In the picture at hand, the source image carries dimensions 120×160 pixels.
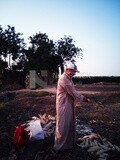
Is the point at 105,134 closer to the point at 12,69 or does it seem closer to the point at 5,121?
the point at 5,121

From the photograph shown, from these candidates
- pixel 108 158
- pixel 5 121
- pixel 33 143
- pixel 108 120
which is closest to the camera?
pixel 108 158

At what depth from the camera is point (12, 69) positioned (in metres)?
34.7

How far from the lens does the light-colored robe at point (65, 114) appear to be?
5.62 m

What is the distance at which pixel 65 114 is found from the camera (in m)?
5.62

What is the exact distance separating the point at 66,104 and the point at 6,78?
28.3 metres

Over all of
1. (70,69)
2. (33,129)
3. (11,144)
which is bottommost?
(11,144)

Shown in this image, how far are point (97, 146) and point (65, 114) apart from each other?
3.41 ft

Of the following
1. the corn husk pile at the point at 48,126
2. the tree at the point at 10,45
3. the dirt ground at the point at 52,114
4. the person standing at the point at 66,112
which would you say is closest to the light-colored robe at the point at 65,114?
the person standing at the point at 66,112

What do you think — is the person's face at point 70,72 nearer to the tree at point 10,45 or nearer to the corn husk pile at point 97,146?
the corn husk pile at point 97,146

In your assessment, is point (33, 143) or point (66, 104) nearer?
point (66, 104)

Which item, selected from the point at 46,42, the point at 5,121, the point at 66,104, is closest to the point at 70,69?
the point at 66,104

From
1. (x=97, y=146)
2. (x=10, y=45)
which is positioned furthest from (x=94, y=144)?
(x=10, y=45)

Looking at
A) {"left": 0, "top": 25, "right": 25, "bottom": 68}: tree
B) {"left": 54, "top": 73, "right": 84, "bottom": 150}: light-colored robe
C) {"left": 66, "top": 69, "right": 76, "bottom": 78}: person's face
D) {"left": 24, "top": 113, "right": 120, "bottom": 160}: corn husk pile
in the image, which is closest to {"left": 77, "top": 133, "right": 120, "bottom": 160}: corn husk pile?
{"left": 24, "top": 113, "right": 120, "bottom": 160}: corn husk pile

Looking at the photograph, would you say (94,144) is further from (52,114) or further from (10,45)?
(10,45)
